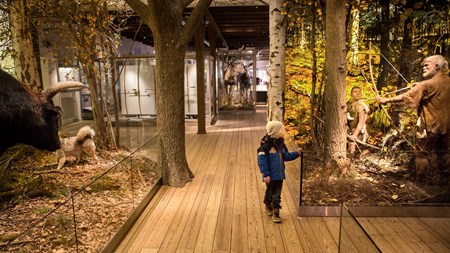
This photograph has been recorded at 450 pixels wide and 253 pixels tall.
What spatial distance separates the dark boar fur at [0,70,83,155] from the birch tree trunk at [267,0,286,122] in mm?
3371

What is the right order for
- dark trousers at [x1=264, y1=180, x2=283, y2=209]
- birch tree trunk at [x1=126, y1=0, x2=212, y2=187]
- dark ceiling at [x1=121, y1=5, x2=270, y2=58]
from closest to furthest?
1. dark trousers at [x1=264, y1=180, x2=283, y2=209]
2. birch tree trunk at [x1=126, y1=0, x2=212, y2=187]
3. dark ceiling at [x1=121, y1=5, x2=270, y2=58]

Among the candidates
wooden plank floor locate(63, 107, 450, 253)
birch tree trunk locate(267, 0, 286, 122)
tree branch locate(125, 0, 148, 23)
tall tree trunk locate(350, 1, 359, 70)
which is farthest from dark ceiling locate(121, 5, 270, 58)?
wooden plank floor locate(63, 107, 450, 253)

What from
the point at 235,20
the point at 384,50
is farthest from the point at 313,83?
the point at 235,20

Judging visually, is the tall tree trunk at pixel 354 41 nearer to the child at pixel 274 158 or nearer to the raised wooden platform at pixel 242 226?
the raised wooden platform at pixel 242 226

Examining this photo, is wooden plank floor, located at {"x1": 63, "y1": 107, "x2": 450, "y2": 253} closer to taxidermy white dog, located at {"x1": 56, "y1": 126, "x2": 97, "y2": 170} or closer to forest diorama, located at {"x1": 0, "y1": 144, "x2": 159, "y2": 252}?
forest diorama, located at {"x1": 0, "y1": 144, "x2": 159, "y2": 252}

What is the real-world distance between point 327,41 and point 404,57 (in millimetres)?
2557

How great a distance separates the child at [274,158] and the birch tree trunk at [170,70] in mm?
1806

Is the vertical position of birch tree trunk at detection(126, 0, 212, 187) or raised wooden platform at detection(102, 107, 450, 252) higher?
birch tree trunk at detection(126, 0, 212, 187)

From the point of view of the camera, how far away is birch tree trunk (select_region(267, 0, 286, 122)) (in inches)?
217

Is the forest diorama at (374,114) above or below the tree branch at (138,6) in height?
below

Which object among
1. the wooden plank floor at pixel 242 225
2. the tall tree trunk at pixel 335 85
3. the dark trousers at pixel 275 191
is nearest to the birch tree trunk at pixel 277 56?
the tall tree trunk at pixel 335 85

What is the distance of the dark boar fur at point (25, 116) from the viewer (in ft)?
8.68

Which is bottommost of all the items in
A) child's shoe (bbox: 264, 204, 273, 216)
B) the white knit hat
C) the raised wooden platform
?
the raised wooden platform

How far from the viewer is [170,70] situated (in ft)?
16.5
